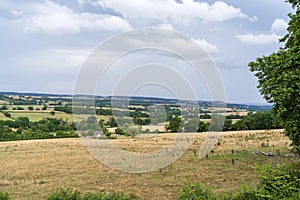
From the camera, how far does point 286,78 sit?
44.0 feet

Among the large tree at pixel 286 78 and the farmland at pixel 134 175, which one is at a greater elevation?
the large tree at pixel 286 78

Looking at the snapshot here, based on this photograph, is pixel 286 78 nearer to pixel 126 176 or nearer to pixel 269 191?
pixel 269 191

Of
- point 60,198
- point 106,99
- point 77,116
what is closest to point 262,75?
point 106,99

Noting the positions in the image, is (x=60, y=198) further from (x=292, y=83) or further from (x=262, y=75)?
(x=262, y=75)

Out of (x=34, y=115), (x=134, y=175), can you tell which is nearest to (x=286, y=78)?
(x=134, y=175)

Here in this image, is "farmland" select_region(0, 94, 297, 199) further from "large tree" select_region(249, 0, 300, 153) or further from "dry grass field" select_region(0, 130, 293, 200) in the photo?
"large tree" select_region(249, 0, 300, 153)

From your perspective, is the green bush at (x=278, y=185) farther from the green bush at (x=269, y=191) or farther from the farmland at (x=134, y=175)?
the farmland at (x=134, y=175)

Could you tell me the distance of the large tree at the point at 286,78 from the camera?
13.4m

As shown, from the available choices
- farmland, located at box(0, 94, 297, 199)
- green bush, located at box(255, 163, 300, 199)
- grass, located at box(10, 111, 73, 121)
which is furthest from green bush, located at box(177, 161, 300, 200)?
grass, located at box(10, 111, 73, 121)

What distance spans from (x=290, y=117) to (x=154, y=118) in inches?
277

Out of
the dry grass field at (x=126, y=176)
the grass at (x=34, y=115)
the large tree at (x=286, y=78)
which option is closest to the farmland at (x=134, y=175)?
the dry grass field at (x=126, y=176)

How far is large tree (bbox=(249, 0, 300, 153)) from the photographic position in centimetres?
1336

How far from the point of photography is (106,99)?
1509 cm

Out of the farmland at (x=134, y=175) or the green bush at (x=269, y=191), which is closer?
the green bush at (x=269, y=191)
